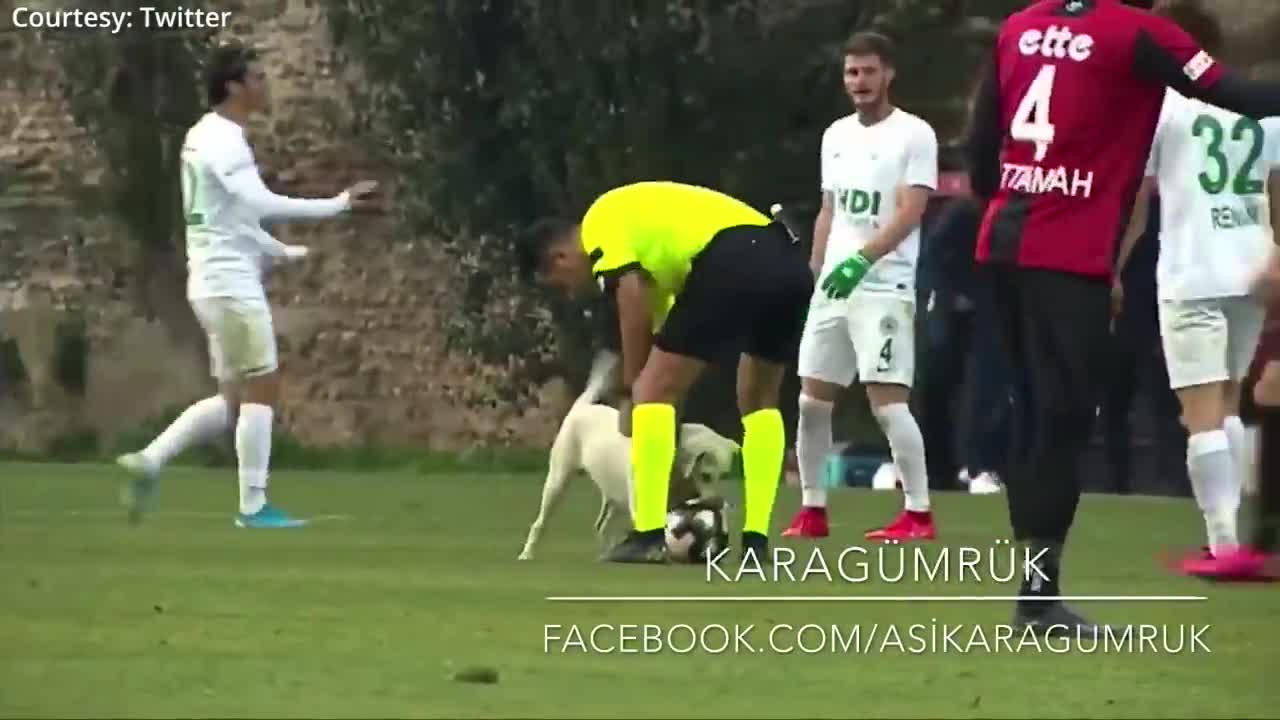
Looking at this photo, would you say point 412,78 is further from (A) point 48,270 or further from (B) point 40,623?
(B) point 40,623

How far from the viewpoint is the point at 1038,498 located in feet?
27.8

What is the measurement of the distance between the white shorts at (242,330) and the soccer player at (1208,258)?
414 centimetres

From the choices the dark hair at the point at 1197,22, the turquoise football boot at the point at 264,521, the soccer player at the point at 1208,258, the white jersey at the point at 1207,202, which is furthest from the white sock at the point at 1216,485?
the turquoise football boot at the point at 264,521

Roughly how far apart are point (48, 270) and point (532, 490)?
9302 mm

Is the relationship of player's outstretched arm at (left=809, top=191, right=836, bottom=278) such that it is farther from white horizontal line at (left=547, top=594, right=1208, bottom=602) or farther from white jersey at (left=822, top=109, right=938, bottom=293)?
white horizontal line at (left=547, top=594, right=1208, bottom=602)

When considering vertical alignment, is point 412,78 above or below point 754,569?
above

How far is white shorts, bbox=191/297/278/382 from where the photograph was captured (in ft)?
47.5

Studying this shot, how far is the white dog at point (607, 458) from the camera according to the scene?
38.8ft

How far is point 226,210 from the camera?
14.5 meters

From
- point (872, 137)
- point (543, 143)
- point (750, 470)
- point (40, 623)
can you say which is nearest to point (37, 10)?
point (543, 143)

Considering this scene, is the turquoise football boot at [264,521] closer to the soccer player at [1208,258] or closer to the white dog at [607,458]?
the white dog at [607,458]

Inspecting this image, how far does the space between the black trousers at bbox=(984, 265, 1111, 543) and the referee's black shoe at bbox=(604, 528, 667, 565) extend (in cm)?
301

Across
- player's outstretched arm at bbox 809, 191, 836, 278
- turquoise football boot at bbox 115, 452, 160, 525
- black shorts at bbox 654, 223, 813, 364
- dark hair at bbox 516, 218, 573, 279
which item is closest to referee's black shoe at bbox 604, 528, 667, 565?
black shorts at bbox 654, 223, 813, 364

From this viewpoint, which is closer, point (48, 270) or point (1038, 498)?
point (1038, 498)
